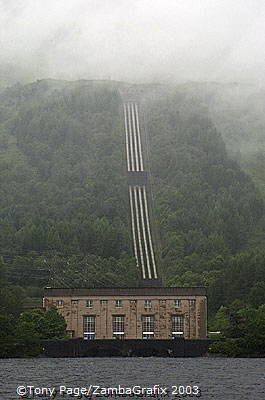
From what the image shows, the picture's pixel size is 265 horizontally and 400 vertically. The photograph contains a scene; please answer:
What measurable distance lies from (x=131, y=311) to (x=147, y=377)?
67.6 m

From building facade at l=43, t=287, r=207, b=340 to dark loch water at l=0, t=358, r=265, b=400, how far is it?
41.4m

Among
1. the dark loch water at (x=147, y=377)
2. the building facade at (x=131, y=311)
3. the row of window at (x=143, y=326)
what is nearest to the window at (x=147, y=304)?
the building facade at (x=131, y=311)

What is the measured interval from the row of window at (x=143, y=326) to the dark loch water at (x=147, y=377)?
137ft

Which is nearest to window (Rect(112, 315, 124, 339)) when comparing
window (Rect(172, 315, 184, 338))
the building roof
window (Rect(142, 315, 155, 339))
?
window (Rect(142, 315, 155, 339))

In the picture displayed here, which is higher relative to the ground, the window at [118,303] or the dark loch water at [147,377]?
the window at [118,303]

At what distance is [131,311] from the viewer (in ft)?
476

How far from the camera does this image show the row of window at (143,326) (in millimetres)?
144250

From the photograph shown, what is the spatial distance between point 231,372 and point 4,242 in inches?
4693

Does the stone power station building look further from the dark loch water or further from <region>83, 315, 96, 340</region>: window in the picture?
the dark loch water

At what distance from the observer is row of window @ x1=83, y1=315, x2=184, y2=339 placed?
144 metres

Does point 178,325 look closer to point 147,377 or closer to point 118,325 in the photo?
point 118,325

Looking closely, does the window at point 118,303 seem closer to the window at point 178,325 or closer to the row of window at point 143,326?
the row of window at point 143,326

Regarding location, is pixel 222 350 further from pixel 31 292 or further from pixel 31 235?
pixel 31 235

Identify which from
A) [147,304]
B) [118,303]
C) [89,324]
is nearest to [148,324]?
[147,304]
